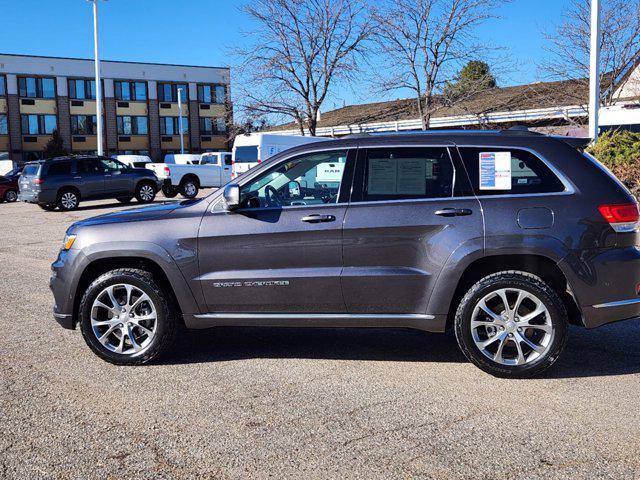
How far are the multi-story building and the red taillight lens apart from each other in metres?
53.5

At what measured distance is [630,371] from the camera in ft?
16.9

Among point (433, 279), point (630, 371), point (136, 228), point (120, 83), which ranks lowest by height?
point (630, 371)

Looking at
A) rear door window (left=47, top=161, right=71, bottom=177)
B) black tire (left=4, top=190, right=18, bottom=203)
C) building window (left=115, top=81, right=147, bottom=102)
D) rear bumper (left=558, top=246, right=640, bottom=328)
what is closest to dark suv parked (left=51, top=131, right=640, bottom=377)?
rear bumper (left=558, top=246, right=640, bottom=328)

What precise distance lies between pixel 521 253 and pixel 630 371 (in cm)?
125

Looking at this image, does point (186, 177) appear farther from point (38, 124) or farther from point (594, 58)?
point (38, 124)

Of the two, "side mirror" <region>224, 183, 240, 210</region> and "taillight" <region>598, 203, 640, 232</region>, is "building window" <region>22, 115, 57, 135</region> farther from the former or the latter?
"taillight" <region>598, 203, 640, 232</region>

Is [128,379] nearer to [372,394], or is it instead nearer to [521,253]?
[372,394]

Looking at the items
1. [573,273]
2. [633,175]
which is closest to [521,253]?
[573,273]

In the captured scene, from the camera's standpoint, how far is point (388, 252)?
16.7 feet

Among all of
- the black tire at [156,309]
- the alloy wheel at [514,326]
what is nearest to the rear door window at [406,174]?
the alloy wheel at [514,326]

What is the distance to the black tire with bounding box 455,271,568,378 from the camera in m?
4.90

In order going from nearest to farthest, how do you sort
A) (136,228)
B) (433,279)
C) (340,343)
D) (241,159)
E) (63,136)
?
(433,279) < (136,228) < (340,343) < (241,159) < (63,136)

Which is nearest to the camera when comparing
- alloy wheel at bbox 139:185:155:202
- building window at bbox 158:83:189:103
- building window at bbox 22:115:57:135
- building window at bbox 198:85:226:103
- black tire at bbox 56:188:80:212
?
black tire at bbox 56:188:80:212

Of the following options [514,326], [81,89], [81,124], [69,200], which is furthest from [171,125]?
[514,326]
